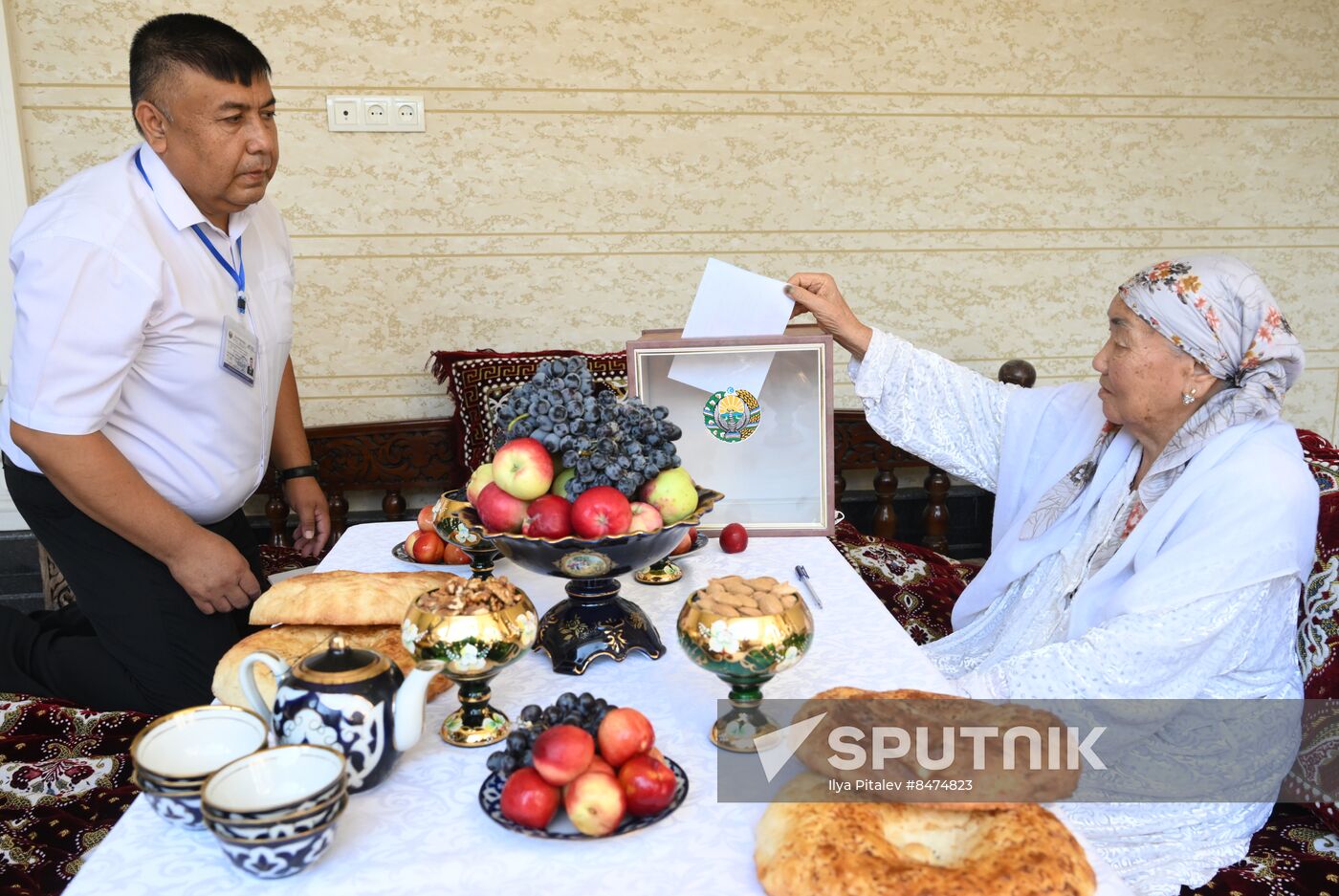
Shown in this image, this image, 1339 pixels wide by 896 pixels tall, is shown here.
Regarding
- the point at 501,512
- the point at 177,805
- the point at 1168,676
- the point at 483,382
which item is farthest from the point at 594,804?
the point at 483,382

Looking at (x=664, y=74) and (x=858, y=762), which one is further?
(x=664, y=74)

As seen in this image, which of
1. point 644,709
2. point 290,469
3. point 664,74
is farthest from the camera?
point 664,74

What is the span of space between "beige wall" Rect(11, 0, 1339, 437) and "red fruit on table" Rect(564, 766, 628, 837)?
2.66 m

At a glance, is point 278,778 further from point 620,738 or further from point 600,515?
point 600,515

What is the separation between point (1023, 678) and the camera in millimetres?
1668

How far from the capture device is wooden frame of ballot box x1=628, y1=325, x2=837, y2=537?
2.07 m

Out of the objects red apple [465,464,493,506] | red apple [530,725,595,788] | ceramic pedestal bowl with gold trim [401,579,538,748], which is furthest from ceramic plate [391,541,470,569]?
red apple [530,725,595,788]

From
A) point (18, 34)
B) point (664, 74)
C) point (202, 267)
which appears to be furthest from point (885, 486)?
point (18, 34)

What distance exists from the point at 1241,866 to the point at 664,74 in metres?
2.76

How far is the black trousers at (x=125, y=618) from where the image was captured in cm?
220

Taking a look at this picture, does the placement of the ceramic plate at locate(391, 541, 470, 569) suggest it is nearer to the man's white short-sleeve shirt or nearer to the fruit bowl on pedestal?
the fruit bowl on pedestal

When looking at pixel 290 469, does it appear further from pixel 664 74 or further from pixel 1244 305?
pixel 1244 305

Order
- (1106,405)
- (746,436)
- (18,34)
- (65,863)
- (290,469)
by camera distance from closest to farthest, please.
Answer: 1. (65,863)
2. (1106,405)
3. (746,436)
4. (290,469)
5. (18,34)

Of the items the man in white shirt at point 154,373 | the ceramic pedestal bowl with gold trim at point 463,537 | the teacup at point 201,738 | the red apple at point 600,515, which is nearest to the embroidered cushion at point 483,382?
the man in white shirt at point 154,373
